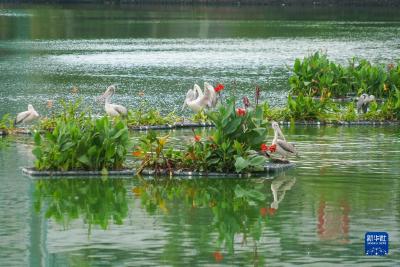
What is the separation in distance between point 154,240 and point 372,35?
67.2 m

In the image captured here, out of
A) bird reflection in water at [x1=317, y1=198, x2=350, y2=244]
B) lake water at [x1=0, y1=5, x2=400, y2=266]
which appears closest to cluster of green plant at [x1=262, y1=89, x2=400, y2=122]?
lake water at [x1=0, y1=5, x2=400, y2=266]

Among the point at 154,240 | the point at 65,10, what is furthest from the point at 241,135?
the point at 65,10

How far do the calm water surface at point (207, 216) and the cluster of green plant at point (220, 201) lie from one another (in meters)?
0.02

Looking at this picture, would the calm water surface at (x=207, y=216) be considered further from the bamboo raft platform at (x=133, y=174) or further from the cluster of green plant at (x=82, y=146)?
the cluster of green plant at (x=82, y=146)

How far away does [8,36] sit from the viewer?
8194 cm

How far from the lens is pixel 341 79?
3938cm

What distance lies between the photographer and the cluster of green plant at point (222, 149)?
23.3 meters

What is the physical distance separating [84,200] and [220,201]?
239cm

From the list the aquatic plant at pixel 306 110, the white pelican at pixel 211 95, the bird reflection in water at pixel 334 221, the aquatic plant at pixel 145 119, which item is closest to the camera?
the bird reflection in water at pixel 334 221

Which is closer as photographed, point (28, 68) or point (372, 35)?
point (28, 68)

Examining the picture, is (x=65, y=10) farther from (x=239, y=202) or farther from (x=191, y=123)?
(x=239, y=202)

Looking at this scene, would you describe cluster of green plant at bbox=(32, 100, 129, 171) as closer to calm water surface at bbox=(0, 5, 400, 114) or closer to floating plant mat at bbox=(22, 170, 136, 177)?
floating plant mat at bbox=(22, 170, 136, 177)

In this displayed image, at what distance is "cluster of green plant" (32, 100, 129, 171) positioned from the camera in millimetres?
23141

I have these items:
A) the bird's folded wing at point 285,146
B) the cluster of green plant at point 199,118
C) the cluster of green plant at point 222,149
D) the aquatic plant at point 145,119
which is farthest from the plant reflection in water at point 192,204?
the cluster of green plant at point 199,118
